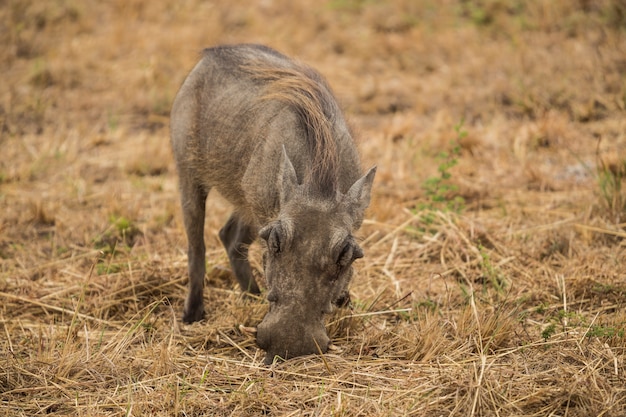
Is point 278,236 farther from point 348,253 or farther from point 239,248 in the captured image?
point 239,248

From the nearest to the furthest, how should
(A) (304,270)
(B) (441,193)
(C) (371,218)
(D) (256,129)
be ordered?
(A) (304,270) → (D) (256,129) → (B) (441,193) → (C) (371,218)

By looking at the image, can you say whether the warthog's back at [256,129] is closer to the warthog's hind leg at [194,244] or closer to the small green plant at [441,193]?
the warthog's hind leg at [194,244]

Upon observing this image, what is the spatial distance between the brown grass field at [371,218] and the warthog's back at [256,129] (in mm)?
407

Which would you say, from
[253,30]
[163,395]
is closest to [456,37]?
[253,30]

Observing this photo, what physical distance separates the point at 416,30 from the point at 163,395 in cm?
703

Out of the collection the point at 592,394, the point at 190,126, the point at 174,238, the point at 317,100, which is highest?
the point at 317,100

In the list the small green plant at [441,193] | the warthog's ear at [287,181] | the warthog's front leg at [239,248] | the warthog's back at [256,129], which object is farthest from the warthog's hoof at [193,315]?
the small green plant at [441,193]

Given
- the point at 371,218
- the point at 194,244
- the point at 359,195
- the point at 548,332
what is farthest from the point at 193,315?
the point at 548,332

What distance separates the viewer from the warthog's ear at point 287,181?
10.5ft

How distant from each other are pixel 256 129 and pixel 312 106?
1.09 feet

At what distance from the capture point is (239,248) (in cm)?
434

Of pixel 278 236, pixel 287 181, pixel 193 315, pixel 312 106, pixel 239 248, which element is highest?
pixel 312 106

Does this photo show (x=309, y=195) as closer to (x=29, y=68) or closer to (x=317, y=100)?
(x=317, y=100)

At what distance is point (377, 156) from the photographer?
6.47 m
